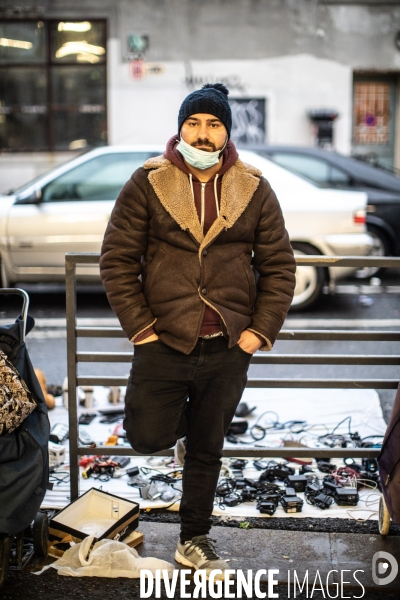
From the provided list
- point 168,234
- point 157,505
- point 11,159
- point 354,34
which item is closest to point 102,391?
point 157,505

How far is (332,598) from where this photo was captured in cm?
321

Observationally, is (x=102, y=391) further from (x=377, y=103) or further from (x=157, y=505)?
(x=377, y=103)

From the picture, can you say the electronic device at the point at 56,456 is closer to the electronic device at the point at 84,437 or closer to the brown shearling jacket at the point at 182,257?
the electronic device at the point at 84,437

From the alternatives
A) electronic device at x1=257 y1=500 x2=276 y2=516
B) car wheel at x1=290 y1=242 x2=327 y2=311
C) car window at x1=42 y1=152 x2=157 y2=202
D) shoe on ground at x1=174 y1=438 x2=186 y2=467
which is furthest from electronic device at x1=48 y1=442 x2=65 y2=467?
car window at x1=42 y1=152 x2=157 y2=202

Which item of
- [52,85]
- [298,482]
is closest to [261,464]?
[298,482]

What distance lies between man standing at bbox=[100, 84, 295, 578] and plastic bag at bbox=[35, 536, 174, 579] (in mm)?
246

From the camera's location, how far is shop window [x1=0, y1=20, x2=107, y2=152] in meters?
14.6

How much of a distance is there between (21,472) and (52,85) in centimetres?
1272

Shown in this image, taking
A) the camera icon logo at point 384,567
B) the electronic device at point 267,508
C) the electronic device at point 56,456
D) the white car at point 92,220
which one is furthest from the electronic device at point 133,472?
the white car at point 92,220

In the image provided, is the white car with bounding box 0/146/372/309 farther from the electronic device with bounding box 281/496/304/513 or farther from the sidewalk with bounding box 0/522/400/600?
the sidewalk with bounding box 0/522/400/600

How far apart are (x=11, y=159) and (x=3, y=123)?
0.77 meters

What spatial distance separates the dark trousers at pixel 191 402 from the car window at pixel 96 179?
5.74m

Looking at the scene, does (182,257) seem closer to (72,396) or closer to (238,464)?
(72,396)

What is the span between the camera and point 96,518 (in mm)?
3740
